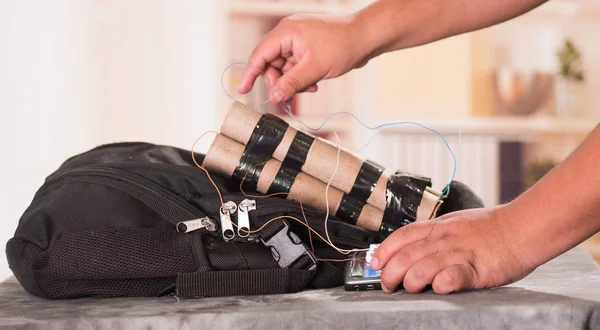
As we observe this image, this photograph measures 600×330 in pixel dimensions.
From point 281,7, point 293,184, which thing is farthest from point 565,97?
point 293,184

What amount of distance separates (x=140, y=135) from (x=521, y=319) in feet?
6.66

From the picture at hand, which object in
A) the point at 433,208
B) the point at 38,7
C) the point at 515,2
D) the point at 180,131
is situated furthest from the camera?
the point at 180,131

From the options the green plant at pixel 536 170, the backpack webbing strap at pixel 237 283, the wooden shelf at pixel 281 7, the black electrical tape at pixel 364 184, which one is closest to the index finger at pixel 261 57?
the black electrical tape at pixel 364 184

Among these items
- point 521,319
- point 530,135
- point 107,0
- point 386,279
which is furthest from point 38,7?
point 530,135

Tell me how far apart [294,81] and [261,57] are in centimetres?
6

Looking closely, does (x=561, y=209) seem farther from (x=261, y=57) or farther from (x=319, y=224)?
(x=261, y=57)

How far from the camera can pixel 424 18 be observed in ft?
3.50

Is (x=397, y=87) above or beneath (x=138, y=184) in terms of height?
above

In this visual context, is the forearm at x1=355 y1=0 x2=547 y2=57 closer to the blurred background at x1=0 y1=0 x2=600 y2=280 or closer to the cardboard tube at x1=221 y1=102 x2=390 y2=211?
the cardboard tube at x1=221 y1=102 x2=390 y2=211

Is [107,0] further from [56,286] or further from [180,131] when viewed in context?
[56,286]

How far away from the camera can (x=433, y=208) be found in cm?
89

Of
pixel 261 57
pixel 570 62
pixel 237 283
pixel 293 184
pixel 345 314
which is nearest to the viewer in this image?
pixel 345 314

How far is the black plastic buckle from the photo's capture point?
78 centimetres

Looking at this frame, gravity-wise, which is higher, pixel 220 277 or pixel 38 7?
pixel 38 7
